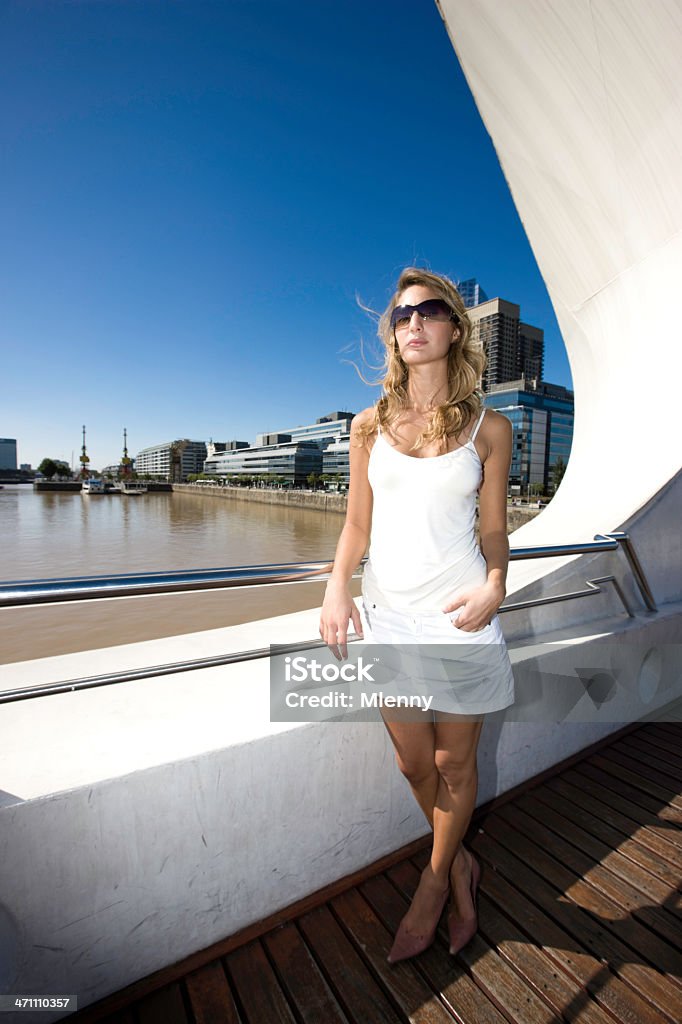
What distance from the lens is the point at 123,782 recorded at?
1.15m

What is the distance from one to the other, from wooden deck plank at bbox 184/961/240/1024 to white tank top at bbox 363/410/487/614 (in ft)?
3.69

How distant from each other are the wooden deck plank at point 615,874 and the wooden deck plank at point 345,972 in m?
0.85

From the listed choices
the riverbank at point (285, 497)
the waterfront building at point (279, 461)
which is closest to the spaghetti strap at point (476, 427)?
the riverbank at point (285, 497)

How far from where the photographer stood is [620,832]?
1.88m

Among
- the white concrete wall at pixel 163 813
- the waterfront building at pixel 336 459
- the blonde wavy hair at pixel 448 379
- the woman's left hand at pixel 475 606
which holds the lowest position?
the white concrete wall at pixel 163 813

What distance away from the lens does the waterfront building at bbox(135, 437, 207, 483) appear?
146 meters

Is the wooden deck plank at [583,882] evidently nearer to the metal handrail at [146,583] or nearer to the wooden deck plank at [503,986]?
the wooden deck plank at [503,986]

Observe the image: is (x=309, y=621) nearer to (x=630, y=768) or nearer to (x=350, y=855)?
(x=350, y=855)

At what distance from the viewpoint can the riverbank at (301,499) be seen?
132 ft

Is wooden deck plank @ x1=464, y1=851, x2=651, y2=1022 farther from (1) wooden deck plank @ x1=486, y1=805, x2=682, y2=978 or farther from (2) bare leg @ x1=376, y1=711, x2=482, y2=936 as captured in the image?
(2) bare leg @ x1=376, y1=711, x2=482, y2=936

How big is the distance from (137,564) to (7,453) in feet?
524

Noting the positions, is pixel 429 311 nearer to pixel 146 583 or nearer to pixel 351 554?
pixel 351 554

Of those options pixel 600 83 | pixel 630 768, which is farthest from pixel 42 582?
pixel 600 83

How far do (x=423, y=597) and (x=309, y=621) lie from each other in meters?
1.11
